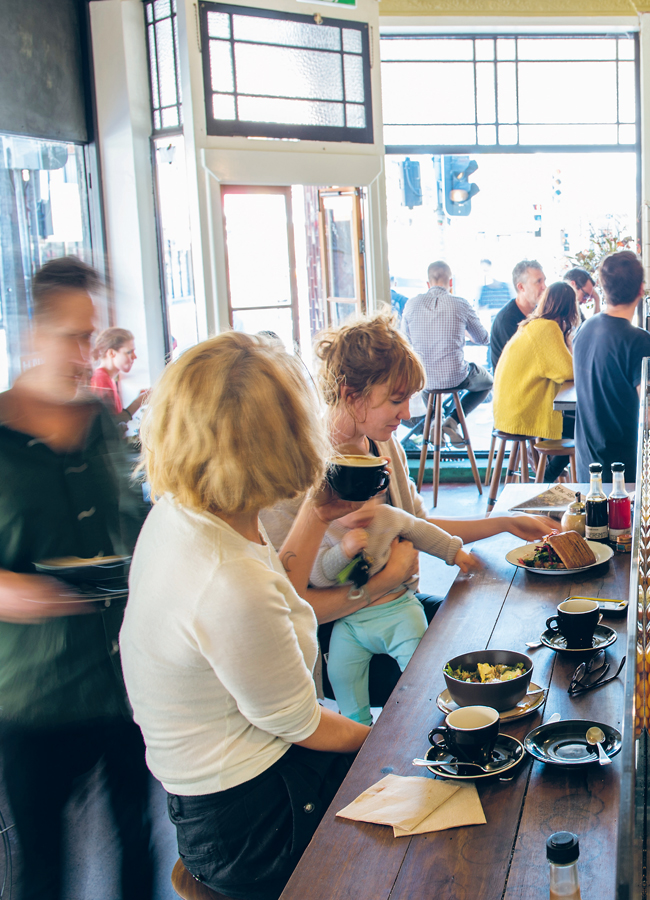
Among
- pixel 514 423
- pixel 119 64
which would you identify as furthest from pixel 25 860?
pixel 119 64

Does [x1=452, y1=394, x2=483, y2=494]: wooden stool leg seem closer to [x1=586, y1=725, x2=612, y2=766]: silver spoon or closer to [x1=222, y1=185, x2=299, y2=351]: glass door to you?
[x1=222, y1=185, x2=299, y2=351]: glass door

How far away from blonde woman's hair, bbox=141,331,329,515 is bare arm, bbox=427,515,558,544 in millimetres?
1159

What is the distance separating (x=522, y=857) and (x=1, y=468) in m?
1.22

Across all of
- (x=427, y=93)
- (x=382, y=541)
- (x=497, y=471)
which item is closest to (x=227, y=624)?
(x=382, y=541)

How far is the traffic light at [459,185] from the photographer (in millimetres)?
7082

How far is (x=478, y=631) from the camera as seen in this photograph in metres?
1.86

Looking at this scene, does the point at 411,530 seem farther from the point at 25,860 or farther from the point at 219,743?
the point at 25,860

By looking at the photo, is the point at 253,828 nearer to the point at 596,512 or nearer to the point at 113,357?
the point at 596,512

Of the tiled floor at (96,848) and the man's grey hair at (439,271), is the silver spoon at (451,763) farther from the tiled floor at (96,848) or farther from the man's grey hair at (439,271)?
the man's grey hair at (439,271)

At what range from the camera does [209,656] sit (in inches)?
48.3

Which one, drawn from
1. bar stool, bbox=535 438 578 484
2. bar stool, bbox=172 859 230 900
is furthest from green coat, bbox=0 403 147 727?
bar stool, bbox=535 438 578 484

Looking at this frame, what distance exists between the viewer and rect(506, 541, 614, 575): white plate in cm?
216

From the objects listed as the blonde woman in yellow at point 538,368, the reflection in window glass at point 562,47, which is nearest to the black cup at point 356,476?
the blonde woman in yellow at point 538,368

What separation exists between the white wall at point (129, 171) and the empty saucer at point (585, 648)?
3.86m
